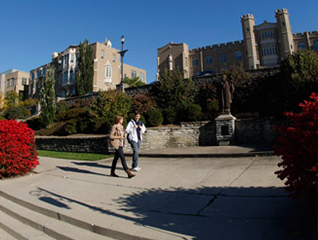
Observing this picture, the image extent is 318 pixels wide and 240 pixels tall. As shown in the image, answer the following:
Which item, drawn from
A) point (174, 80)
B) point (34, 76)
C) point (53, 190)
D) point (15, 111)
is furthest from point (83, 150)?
point (34, 76)

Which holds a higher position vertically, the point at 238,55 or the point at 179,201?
the point at 238,55

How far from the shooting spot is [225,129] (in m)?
11.6

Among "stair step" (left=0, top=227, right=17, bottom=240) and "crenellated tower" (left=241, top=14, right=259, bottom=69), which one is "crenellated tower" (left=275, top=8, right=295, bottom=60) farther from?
"stair step" (left=0, top=227, right=17, bottom=240)

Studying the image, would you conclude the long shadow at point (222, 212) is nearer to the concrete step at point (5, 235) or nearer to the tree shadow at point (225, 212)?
the tree shadow at point (225, 212)

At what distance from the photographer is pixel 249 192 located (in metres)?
4.07

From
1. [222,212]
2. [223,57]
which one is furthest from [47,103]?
[223,57]

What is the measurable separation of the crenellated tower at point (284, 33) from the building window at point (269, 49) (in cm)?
Result: 119

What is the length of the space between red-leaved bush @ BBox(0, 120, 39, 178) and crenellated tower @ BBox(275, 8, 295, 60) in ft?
160

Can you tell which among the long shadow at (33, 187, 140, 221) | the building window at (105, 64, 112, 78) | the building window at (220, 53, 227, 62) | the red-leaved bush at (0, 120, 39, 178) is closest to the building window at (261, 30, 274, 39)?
the building window at (220, 53, 227, 62)

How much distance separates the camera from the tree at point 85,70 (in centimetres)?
4181

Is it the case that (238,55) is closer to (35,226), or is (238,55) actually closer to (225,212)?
A: (225,212)

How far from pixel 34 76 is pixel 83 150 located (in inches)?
2399

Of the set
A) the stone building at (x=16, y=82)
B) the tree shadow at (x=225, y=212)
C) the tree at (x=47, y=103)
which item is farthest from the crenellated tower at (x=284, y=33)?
the stone building at (x=16, y=82)

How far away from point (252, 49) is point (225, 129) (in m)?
40.5
